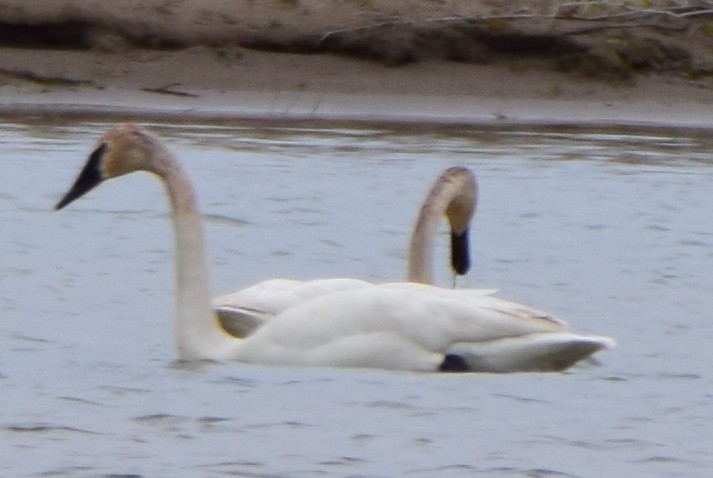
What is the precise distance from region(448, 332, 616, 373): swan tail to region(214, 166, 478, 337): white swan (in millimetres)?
212

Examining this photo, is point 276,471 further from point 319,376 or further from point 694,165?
point 694,165

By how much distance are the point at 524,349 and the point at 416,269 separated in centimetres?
114

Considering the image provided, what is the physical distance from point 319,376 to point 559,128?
1027cm

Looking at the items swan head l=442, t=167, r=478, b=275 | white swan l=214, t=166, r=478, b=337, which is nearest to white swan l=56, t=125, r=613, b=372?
white swan l=214, t=166, r=478, b=337

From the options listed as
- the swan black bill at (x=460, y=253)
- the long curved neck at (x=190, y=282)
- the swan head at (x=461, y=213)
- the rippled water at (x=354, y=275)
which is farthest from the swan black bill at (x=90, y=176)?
the swan black bill at (x=460, y=253)

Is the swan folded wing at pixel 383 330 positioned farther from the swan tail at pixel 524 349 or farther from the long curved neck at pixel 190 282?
the long curved neck at pixel 190 282

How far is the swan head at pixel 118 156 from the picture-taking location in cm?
827

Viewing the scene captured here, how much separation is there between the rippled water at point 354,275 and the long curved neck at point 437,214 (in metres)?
0.62

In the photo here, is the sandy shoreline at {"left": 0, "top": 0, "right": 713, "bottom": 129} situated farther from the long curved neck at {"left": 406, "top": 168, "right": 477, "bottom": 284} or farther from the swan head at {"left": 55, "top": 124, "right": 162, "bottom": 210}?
the swan head at {"left": 55, "top": 124, "right": 162, "bottom": 210}

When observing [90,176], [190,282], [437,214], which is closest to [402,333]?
[190,282]

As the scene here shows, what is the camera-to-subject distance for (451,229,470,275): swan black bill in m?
9.30

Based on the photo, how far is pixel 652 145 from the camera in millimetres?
16625

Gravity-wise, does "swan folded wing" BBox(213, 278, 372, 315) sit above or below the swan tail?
above

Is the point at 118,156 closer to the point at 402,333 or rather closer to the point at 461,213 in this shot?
the point at 402,333
